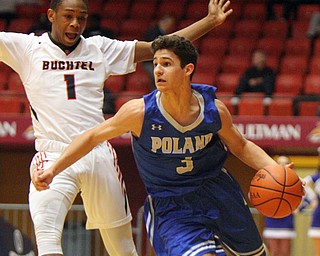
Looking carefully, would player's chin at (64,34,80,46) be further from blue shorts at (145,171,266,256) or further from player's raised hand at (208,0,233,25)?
blue shorts at (145,171,266,256)

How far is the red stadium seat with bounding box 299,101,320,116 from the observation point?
1286 centimetres

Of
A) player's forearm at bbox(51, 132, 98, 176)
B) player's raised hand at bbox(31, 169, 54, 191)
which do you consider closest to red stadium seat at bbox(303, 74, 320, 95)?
player's forearm at bbox(51, 132, 98, 176)

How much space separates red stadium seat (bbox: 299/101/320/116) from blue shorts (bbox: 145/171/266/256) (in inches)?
265

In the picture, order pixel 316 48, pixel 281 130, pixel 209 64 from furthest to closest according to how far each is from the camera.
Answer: pixel 316 48 < pixel 209 64 < pixel 281 130

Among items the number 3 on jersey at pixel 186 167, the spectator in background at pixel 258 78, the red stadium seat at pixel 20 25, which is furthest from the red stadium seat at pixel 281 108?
the number 3 on jersey at pixel 186 167

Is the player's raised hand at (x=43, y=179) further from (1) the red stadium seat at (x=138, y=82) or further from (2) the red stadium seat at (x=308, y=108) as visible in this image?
(1) the red stadium seat at (x=138, y=82)

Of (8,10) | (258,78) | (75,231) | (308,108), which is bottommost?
(75,231)

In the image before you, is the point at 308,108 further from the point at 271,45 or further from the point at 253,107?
the point at 271,45

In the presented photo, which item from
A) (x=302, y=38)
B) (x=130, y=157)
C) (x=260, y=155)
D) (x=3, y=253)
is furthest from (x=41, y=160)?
(x=302, y=38)

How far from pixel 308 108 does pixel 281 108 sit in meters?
0.38

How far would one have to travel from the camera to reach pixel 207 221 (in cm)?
616

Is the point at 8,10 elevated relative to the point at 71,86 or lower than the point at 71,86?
elevated

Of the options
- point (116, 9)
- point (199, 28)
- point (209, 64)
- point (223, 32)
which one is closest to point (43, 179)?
point (199, 28)

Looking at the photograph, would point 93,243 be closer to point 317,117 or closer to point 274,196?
point 317,117
